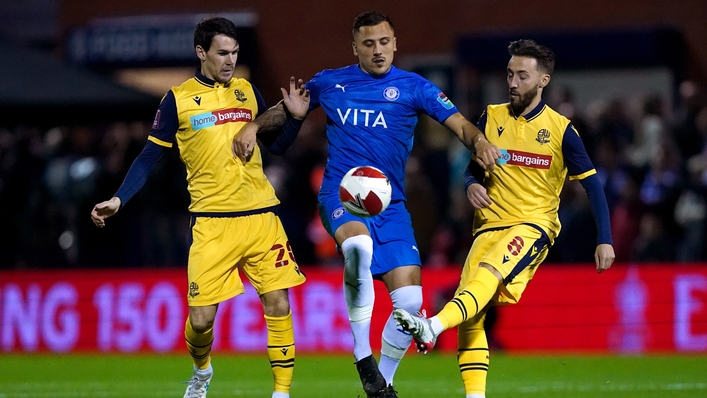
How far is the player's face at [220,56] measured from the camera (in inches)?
306

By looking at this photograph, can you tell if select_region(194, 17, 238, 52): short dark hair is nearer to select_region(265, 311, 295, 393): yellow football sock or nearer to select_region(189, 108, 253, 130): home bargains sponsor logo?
select_region(189, 108, 253, 130): home bargains sponsor logo

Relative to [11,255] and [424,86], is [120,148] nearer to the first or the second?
[11,255]

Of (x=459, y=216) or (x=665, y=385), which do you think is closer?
(x=665, y=385)

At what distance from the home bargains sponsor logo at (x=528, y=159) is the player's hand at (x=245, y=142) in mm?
1705

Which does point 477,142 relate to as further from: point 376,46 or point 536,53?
point 376,46

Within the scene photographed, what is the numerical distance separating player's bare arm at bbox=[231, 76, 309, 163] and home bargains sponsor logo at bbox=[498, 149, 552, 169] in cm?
146

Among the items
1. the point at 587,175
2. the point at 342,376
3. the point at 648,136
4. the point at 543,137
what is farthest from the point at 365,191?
the point at 648,136

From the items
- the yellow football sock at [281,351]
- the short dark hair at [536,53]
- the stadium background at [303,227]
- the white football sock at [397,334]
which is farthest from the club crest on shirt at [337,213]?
the stadium background at [303,227]

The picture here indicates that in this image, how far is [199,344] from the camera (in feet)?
26.1

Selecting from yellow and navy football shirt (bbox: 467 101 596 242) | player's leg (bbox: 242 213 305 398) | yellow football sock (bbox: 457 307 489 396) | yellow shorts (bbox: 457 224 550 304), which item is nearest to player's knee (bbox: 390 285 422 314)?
yellow shorts (bbox: 457 224 550 304)

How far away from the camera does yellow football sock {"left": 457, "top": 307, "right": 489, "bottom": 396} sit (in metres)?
7.39

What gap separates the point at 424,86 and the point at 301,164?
7554 mm

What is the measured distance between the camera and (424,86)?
7645 millimetres

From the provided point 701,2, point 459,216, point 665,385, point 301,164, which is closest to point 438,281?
point 459,216
